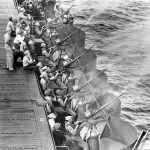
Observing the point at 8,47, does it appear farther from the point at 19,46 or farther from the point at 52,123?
the point at 52,123

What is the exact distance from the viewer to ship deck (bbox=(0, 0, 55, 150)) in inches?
540

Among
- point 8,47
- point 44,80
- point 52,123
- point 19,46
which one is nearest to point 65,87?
point 44,80

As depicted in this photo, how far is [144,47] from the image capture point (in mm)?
33219

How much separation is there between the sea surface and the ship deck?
23.5ft

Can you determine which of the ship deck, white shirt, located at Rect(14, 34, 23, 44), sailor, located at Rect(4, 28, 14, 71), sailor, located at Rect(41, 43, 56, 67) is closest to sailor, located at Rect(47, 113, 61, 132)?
the ship deck

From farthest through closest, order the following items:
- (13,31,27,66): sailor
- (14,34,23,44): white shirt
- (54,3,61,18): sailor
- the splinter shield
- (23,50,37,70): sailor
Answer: (54,3,61,18): sailor < (14,34,23,44): white shirt < (13,31,27,66): sailor < (23,50,37,70): sailor < the splinter shield

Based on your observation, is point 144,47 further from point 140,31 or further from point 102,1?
point 102,1

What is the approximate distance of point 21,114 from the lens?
15445mm

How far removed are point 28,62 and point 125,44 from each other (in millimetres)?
16761

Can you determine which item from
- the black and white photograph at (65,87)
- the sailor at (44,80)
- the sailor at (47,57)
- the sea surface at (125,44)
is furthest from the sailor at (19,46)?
the sea surface at (125,44)

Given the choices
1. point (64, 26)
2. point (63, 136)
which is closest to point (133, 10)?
point (64, 26)

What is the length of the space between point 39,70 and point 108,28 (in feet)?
64.9

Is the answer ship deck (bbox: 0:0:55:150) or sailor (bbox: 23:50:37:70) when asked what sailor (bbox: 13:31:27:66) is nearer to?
sailor (bbox: 23:50:37:70)

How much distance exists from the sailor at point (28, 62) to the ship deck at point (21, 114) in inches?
11.6
